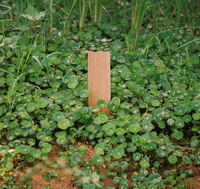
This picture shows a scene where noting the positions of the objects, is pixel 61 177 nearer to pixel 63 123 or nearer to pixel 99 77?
pixel 63 123

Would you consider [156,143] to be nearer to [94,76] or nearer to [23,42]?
[94,76]

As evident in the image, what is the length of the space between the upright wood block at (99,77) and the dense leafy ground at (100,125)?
68 mm

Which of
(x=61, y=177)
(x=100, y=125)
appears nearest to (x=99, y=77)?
(x=100, y=125)

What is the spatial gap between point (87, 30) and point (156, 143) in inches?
80.6

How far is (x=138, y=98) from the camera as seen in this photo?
2.16 m

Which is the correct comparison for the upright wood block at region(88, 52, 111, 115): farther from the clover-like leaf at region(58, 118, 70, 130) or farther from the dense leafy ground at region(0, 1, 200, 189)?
the clover-like leaf at region(58, 118, 70, 130)

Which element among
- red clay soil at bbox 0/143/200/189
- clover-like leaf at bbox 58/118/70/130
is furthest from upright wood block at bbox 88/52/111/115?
red clay soil at bbox 0/143/200/189

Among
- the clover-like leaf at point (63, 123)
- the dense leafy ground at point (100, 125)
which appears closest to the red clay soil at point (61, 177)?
the dense leafy ground at point (100, 125)

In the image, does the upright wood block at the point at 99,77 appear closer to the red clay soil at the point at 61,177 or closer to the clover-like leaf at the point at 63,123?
the clover-like leaf at the point at 63,123

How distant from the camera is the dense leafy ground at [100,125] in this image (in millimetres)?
1509

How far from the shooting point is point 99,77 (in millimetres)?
1885

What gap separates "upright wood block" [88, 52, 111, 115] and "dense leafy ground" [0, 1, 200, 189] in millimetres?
68

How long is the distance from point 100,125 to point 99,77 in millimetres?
419

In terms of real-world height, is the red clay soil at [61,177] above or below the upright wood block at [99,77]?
below
